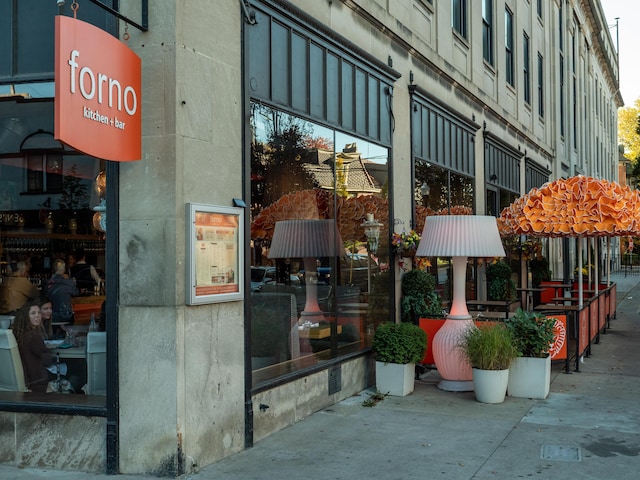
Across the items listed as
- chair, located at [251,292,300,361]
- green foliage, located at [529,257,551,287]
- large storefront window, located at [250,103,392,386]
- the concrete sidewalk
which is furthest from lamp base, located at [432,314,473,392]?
green foliage, located at [529,257,551,287]

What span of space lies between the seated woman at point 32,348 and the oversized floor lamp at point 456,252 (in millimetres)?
4963

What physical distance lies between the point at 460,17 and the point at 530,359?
362 inches

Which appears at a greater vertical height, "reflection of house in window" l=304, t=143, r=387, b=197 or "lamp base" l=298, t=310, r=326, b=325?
"reflection of house in window" l=304, t=143, r=387, b=197

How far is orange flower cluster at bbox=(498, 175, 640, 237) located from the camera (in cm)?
1123

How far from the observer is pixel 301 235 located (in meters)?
8.67

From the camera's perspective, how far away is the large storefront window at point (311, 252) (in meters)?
7.57

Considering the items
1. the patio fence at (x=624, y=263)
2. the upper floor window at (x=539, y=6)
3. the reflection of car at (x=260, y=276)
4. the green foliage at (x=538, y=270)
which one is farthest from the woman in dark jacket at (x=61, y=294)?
the patio fence at (x=624, y=263)

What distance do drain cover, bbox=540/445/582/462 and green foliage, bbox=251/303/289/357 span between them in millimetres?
2908

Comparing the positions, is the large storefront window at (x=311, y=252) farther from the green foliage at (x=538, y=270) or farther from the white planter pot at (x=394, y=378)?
the green foliage at (x=538, y=270)

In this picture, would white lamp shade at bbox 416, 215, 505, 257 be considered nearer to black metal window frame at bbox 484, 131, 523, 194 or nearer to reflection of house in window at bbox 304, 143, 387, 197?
reflection of house in window at bbox 304, 143, 387, 197

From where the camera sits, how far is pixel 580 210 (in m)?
11.4

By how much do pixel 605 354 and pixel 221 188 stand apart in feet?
29.7

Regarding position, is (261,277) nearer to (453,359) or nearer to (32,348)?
(32,348)

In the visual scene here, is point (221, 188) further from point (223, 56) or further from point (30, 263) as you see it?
point (30, 263)
